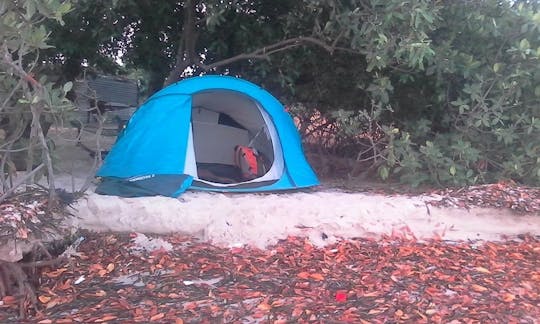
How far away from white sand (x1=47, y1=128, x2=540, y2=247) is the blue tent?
1.41 ft

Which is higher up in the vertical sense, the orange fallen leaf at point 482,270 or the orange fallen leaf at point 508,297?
the orange fallen leaf at point 482,270

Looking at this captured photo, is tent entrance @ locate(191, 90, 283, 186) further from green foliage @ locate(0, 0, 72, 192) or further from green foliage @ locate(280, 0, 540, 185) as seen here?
green foliage @ locate(0, 0, 72, 192)

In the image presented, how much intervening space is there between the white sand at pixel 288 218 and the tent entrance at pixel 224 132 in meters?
1.55

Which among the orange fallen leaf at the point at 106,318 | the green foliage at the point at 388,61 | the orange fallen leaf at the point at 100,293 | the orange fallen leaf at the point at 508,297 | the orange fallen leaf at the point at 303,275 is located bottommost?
the orange fallen leaf at the point at 106,318

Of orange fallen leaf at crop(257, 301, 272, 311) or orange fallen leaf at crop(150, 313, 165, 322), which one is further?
orange fallen leaf at crop(257, 301, 272, 311)

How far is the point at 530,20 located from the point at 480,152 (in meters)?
1.69

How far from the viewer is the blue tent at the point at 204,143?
20.5 ft

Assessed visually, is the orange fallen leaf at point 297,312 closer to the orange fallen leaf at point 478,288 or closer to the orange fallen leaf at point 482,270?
the orange fallen leaf at point 478,288

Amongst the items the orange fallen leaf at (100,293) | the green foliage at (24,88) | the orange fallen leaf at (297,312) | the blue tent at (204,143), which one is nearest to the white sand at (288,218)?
the blue tent at (204,143)

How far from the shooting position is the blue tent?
20.5 ft

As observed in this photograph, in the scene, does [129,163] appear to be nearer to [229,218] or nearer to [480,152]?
[229,218]

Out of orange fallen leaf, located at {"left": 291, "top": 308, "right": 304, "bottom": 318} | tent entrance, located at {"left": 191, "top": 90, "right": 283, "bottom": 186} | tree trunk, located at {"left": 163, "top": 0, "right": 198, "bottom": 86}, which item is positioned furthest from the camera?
tree trunk, located at {"left": 163, "top": 0, "right": 198, "bottom": 86}

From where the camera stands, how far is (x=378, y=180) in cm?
816

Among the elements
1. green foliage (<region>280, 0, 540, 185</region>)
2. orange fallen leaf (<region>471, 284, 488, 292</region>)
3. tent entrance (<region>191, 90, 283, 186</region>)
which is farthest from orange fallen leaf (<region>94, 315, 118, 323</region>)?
green foliage (<region>280, 0, 540, 185</region>)
